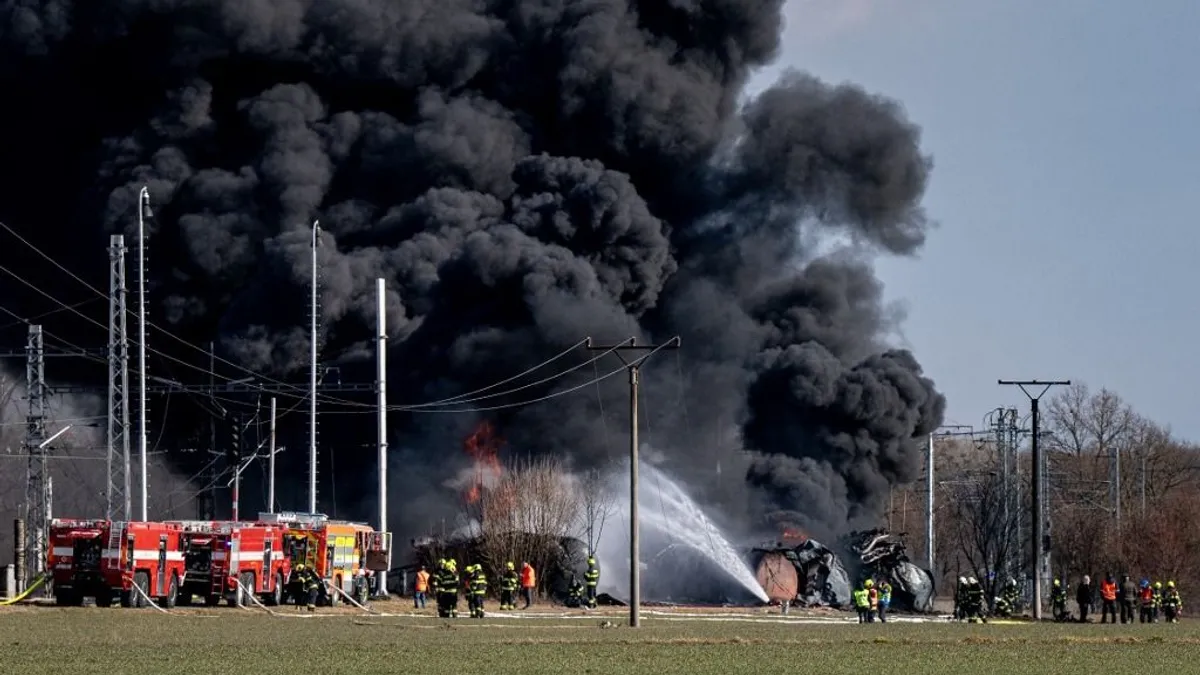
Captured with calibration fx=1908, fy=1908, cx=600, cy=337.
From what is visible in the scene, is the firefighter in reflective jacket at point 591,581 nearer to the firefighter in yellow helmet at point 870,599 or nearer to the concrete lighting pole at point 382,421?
the concrete lighting pole at point 382,421

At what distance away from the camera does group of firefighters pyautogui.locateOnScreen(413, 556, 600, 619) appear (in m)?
51.0

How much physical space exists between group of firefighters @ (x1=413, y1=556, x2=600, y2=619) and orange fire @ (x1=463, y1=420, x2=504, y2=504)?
832 cm

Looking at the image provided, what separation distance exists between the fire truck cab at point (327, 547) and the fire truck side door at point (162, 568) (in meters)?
5.04

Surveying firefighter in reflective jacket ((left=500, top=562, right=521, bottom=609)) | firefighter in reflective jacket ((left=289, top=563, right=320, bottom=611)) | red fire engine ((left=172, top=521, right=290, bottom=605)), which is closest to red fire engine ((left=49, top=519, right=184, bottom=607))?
red fire engine ((left=172, top=521, right=290, bottom=605))

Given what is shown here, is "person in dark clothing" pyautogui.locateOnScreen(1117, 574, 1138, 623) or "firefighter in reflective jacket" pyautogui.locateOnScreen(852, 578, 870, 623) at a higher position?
"firefighter in reflective jacket" pyautogui.locateOnScreen(852, 578, 870, 623)

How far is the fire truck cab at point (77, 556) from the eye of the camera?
165ft

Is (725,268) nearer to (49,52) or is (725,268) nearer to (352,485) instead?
(352,485)

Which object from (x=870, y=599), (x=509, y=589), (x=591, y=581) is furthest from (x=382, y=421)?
(x=870, y=599)

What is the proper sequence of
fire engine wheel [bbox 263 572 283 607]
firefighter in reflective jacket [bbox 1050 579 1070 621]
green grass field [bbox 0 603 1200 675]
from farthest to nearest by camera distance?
firefighter in reflective jacket [bbox 1050 579 1070 621], fire engine wheel [bbox 263 572 283 607], green grass field [bbox 0 603 1200 675]

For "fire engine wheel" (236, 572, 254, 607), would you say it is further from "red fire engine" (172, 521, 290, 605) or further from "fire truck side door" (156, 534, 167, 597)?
"fire truck side door" (156, 534, 167, 597)

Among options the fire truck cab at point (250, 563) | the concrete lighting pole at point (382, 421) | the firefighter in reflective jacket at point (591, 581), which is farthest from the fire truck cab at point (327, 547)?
the firefighter in reflective jacket at point (591, 581)

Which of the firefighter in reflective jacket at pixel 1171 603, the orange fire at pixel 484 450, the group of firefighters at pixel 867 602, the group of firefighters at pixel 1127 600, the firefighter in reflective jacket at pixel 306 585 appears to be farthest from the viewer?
the orange fire at pixel 484 450

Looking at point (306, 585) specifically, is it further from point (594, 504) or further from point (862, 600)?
point (594, 504)

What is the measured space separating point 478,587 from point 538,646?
15.4 m
